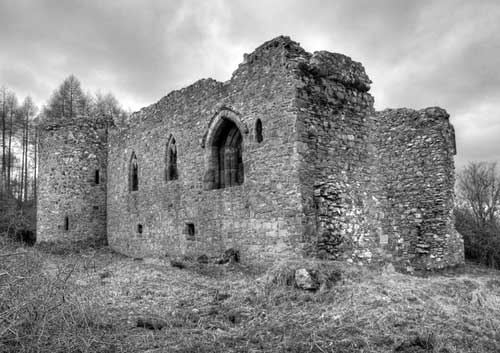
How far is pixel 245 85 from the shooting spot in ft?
33.8

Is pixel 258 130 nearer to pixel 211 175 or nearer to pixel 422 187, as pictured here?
pixel 211 175

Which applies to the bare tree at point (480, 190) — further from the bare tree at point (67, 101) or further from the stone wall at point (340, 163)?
the bare tree at point (67, 101)

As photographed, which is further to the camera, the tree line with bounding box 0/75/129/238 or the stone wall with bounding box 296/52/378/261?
the tree line with bounding box 0/75/129/238

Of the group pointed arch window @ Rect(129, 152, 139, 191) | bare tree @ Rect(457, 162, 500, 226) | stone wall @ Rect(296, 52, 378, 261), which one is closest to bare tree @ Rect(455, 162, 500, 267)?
bare tree @ Rect(457, 162, 500, 226)

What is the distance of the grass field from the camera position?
4656mm

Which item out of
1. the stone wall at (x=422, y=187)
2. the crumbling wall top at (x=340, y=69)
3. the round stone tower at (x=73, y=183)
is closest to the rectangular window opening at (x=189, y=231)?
the crumbling wall top at (x=340, y=69)

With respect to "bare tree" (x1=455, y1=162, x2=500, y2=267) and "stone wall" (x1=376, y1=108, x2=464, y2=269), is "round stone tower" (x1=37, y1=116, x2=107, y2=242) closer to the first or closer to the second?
"stone wall" (x1=376, y1=108, x2=464, y2=269)

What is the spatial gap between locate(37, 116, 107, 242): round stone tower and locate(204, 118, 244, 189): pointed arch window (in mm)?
8122

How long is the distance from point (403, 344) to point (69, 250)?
14626mm

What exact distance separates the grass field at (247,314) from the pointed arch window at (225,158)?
3508 mm

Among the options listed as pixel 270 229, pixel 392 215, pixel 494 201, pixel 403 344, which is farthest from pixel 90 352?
pixel 494 201

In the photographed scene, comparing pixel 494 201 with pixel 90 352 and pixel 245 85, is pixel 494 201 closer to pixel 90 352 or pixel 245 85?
pixel 245 85

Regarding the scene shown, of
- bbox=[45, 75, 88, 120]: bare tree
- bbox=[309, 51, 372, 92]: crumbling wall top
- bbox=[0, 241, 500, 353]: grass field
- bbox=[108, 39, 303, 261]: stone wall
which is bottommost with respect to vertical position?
bbox=[0, 241, 500, 353]: grass field

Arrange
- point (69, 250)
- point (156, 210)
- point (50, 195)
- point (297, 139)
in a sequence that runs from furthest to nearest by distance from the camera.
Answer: point (50, 195) < point (69, 250) < point (156, 210) < point (297, 139)
